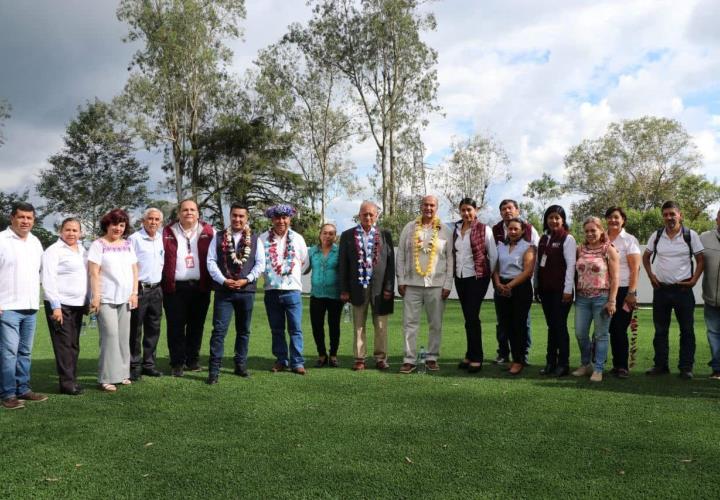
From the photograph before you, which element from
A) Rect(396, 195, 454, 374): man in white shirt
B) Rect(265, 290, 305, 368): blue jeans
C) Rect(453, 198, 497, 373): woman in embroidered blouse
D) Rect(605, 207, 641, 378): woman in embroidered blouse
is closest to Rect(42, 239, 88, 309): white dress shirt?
Rect(265, 290, 305, 368): blue jeans

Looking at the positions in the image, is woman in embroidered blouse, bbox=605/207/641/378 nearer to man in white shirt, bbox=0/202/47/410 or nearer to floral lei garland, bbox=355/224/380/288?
floral lei garland, bbox=355/224/380/288

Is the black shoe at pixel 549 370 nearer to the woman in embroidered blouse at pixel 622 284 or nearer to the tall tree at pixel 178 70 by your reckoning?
the woman in embroidered blouse at pixel 622 284

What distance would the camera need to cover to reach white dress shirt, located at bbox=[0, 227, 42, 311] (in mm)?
4930

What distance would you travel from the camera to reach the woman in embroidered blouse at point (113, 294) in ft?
18.1

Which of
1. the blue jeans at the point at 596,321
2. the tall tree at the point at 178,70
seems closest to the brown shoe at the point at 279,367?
the blue jeans at the point at 596,321

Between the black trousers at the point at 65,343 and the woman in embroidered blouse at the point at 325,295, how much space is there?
252 centimetres

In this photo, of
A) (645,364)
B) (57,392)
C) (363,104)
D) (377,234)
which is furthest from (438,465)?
(363,104)

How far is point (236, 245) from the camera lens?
6.00 meters

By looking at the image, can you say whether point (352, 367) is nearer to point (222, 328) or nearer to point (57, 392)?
point (222, 328)

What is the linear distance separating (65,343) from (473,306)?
4.10 meters

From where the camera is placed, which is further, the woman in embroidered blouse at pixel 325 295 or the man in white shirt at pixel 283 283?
the woman in embroidered blouse at pixel 325 295

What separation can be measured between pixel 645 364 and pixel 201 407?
5136 mm

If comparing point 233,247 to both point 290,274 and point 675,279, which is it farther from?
point 675,279

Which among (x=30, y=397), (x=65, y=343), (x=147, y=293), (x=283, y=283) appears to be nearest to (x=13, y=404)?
(x=30, y=397)
